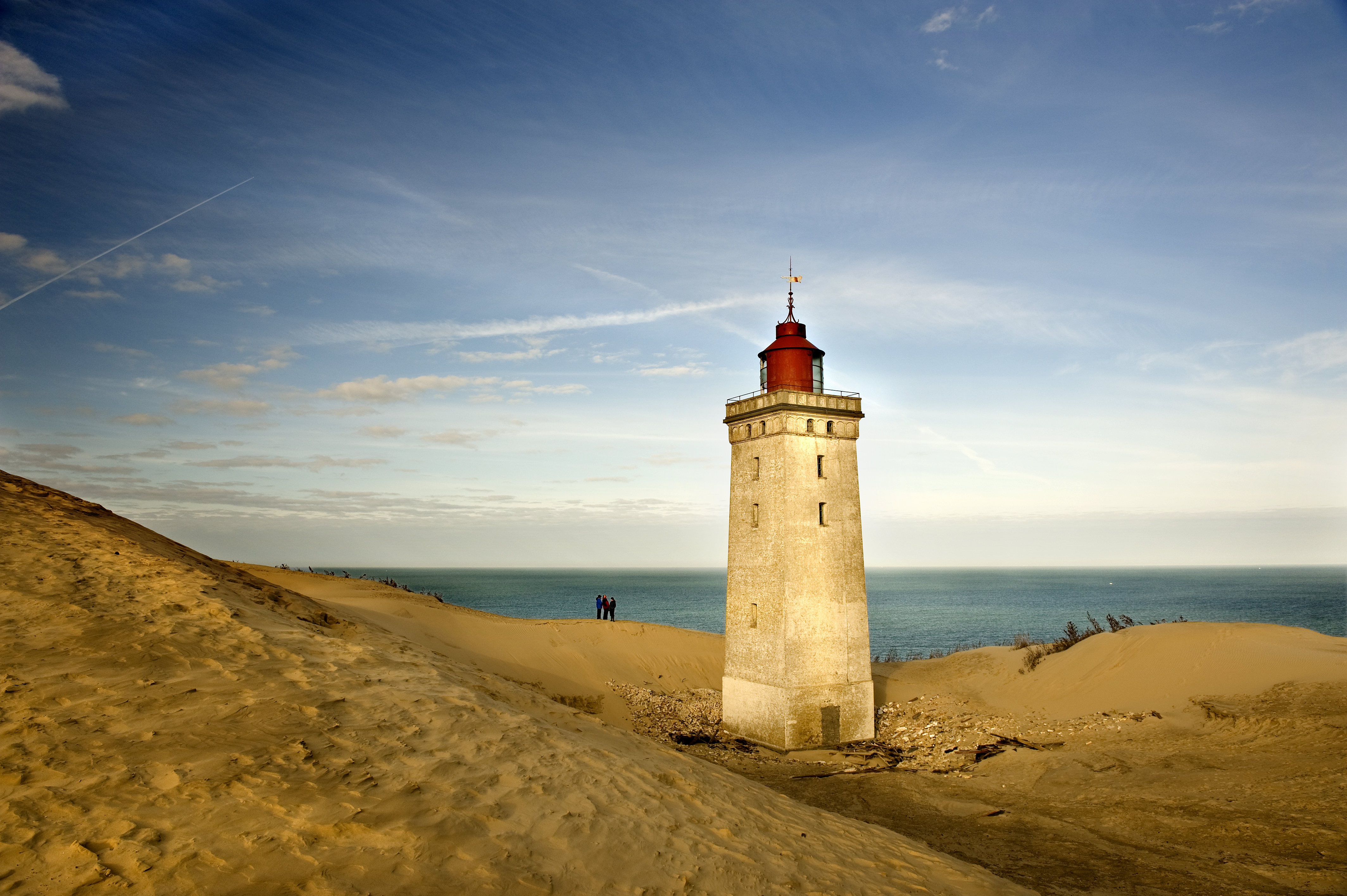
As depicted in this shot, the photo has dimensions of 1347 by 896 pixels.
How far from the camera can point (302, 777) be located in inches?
226

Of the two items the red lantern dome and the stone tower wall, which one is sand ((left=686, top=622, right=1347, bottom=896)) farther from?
the red lantern dome

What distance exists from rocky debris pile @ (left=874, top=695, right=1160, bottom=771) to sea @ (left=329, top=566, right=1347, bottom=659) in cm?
1316

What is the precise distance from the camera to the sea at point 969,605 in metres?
58.4

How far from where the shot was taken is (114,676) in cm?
664

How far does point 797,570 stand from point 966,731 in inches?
220

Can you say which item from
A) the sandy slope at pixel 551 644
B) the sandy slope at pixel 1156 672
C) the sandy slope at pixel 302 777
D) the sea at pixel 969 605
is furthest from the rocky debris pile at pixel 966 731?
the sea at pixel 969 605

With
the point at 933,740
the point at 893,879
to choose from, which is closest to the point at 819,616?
the point at 933,740

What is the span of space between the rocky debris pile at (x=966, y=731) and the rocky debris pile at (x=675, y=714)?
4258mm

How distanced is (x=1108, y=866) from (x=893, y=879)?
4.12 m

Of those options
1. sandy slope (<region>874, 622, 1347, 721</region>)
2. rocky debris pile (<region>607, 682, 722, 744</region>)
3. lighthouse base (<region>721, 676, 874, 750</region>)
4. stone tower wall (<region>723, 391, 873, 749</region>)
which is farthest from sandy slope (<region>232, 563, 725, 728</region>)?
sandy slope (<region>874, 622, 1347, 721</region>)

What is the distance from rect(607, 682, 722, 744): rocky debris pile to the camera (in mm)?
18484

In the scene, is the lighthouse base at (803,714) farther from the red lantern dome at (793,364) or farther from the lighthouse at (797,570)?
the red lantern dome at (793,364)

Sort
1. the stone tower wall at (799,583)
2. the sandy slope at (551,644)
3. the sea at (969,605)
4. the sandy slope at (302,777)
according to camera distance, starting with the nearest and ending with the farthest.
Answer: the sandy slope at (302,777)
the stone tower wall at (799,583)
the sandy slope at (551,644)
the sea at (969,605)

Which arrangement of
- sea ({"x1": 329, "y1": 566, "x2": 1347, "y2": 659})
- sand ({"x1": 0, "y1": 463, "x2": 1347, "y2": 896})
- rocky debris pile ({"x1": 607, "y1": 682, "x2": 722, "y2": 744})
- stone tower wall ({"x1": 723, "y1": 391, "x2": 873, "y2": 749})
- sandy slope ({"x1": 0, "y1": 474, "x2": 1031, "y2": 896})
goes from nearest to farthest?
sandy slope ({"x1": 0, "y1": 474, "x2": 1031, "y2": 896}) < sand ({"x1": 0, "y1": 463, "x2": 1347, "y2": 896}) < stone tower wall ({"x1": 723, "y1": 391, "x2": 873, "y2": 749}) < rocky debris pile ({"x1": 607, "y1": 682, "x2": 722, "y2": 744}) < sea ({"x1": 329, "y1": 566, "x2": 1347, "y2": 659})
